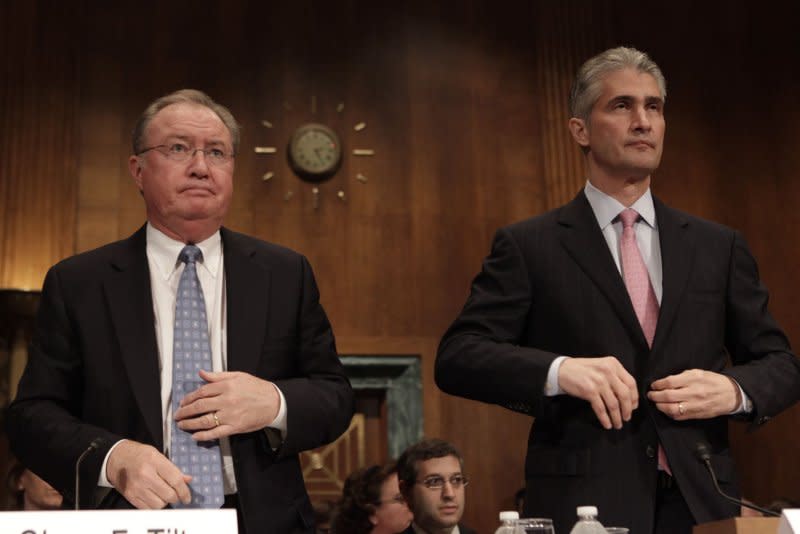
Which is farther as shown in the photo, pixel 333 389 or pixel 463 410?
pixel 463 410

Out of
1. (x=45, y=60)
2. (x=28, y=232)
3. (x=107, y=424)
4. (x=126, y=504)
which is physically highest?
(x=45, y=60)

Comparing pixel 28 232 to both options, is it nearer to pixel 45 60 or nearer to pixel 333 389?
pixel 45 60

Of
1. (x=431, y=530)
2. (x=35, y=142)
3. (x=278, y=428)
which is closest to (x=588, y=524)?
(x=278, y=428)

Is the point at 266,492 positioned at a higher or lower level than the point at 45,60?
lower

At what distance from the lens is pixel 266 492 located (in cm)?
282

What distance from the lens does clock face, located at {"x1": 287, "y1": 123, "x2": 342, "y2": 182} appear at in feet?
29.7

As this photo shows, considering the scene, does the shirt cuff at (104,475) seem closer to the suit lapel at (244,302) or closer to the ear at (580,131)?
the suit lapel at (244,302)

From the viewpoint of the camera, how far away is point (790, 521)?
80.0 inches

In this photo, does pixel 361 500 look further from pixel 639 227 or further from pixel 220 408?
pixel 220 408

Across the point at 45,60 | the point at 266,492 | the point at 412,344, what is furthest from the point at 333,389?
the point at 45,60

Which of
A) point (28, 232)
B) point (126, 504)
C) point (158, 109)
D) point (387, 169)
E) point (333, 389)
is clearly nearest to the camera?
point (126, 504)

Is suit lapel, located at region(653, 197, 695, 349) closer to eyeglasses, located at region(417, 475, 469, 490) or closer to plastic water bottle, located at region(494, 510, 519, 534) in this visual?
plastic water bottle, located at region(494, 510, 519, 534)

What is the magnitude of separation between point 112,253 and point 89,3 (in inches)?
260

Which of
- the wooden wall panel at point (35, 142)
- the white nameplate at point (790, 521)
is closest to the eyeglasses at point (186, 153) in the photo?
the white nameplate at point (790, 521)
